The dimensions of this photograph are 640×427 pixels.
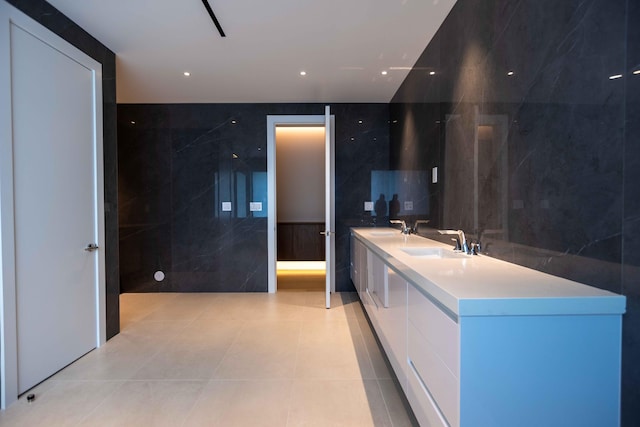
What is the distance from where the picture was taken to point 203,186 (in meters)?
4.61

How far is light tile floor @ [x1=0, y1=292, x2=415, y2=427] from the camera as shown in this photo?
74.6 inches

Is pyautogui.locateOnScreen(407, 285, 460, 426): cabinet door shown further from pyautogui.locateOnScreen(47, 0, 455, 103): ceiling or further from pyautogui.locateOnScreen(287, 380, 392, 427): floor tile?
pyautogui.locateOnScreen(47, 0, 455, 103): ceiling

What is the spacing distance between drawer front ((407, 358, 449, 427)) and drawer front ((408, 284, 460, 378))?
225 millimetres

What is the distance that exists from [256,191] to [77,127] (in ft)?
7.40

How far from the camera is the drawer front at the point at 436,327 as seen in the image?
3.54 feet

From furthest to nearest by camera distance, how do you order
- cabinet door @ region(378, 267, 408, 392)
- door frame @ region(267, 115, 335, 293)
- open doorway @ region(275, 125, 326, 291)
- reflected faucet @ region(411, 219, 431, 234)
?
open doorway @ region(275, 125, 326, 291) < door frame @ region(267, 115, 335, 293) < reflected faucet @ region(411, 219, 431, 234) < cabinet door @ region(378, 267, 408, 392)

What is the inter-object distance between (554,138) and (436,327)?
34.5 inches

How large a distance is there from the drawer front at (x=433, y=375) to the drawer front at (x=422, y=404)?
0.01 m

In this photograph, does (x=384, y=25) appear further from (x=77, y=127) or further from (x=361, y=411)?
(x=361, y=411)

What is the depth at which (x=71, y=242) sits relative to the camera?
2551mm

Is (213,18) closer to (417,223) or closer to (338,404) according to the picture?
(417,223)

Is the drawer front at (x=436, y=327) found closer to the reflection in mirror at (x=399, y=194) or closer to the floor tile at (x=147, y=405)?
the floor tile at (x=147, y=405)

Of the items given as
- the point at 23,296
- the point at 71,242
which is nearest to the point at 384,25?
the point at 71,242

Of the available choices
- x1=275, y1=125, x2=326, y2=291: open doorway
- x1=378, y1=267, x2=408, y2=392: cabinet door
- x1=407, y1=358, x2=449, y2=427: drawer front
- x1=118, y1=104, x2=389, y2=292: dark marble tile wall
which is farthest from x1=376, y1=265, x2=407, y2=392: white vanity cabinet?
x1=275, y1=125, x2=326, y2=291: open doorway
